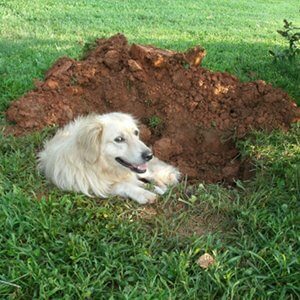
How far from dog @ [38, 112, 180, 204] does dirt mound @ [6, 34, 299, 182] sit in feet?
2.84

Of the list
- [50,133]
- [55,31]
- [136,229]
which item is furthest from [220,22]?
[136,229]

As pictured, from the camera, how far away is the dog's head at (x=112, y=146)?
13.2ft

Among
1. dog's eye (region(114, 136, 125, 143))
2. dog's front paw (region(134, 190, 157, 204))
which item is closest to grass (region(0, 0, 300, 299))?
dog's front paw (region(134, 190, 157, 204))

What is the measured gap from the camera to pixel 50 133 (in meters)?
5.03

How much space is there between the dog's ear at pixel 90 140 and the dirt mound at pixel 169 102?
1.08 metres

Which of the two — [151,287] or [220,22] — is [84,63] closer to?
[151,287]

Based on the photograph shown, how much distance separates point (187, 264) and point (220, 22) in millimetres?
7995

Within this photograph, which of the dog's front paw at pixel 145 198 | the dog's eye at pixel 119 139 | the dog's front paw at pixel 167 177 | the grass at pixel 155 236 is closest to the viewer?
the grass at pixel 155 236

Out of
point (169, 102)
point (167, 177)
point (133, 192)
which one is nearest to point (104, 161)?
point (133, 192)

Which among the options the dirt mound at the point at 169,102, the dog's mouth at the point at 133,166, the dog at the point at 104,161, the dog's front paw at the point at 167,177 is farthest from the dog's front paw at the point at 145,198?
the dirt mound at the point at 169,102

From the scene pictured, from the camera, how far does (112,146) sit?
409 cm

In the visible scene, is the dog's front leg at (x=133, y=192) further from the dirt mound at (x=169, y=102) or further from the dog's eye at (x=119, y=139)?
the dirt mound at (x=169, y=102)

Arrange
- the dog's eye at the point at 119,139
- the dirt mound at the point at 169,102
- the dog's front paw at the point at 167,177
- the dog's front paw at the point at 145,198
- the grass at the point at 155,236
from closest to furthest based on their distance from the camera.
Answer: the grass at the point at 155,236, the dog's front paw at the point at 145,198, the dog's eye at the point at 119,139, the dog's front paw at the point at 167,177, the dirt mound at the point at 169,102

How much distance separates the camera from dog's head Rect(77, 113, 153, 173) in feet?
13.2
